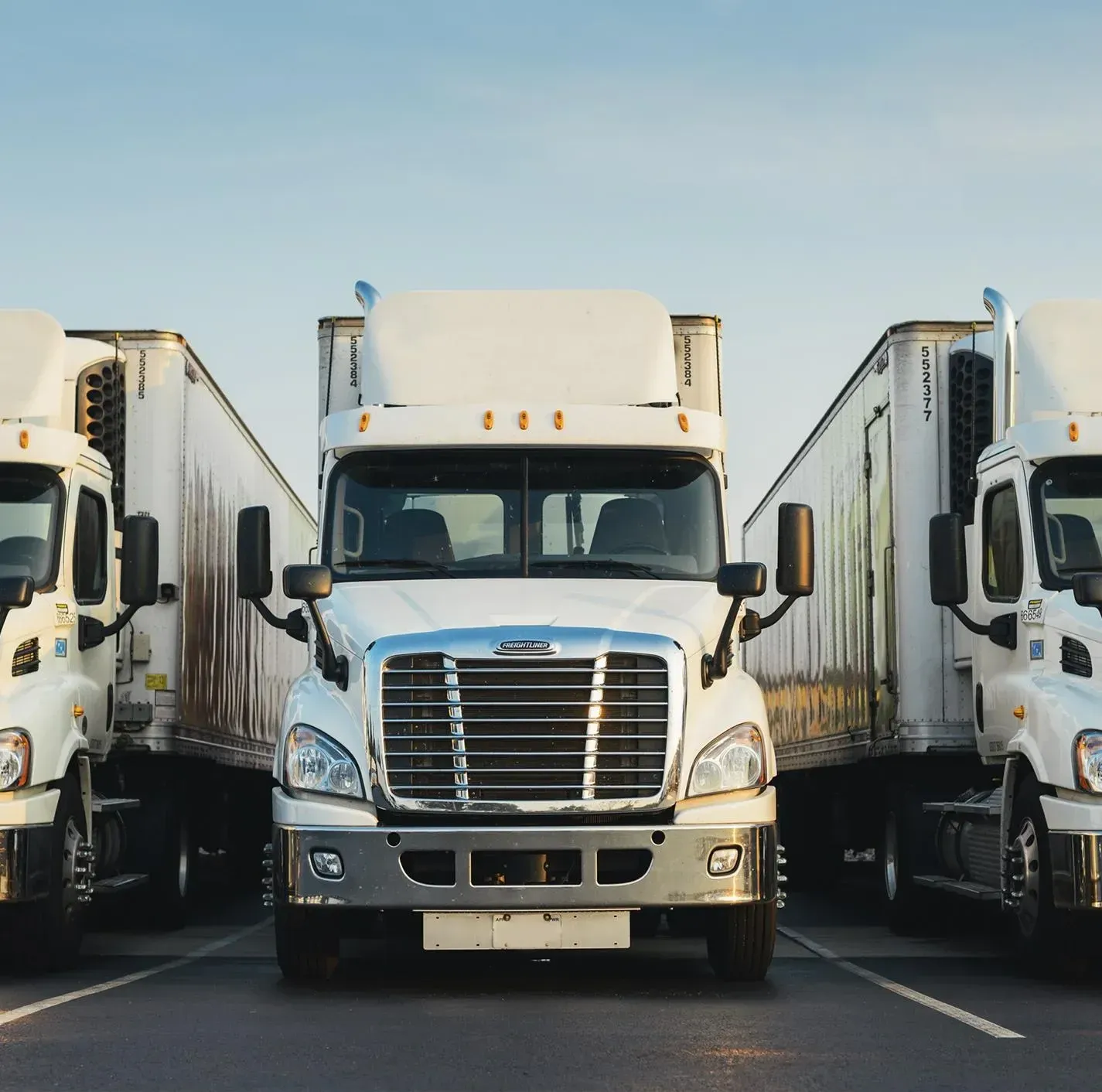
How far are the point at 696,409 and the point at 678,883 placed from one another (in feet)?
10.4

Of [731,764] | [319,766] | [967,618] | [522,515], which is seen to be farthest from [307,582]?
[967,618]

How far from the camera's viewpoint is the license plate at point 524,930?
9.54 m

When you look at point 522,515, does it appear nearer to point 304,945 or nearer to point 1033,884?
point 304,945

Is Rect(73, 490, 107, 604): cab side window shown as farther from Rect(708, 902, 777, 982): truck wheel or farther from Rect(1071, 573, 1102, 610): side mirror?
Rect(1071, 573, 1102, 610): side mirror

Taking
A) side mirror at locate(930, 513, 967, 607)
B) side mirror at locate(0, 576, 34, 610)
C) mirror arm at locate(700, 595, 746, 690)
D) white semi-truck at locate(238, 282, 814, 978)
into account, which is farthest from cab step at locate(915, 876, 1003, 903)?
side mirror at locate(0, 576, 34, 610)

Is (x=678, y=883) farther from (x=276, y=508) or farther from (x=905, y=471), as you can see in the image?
(x=276, y=508)

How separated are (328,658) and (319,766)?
64 cm

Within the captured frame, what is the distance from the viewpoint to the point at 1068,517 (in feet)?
37.7

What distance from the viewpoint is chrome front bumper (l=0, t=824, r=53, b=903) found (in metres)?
10.6

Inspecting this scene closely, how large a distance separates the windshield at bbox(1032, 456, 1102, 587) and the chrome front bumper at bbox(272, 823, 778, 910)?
118 inches

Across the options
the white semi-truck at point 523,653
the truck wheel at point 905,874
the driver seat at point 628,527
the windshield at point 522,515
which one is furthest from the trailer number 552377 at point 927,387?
the driver seat at point 628,527

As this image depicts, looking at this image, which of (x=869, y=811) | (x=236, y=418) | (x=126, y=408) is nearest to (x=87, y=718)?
(x=126, y=408)

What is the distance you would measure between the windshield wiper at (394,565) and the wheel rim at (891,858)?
490 cm

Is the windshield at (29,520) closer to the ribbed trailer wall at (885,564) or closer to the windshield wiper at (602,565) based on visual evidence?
the windshield wiper at (602,565)
